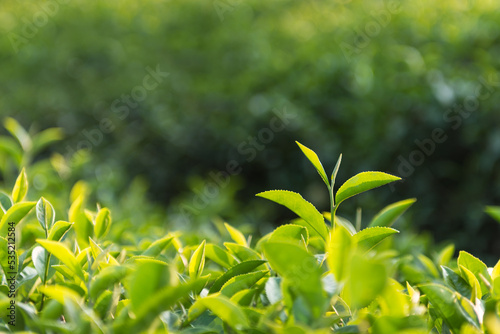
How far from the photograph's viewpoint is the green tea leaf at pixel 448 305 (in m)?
0.98

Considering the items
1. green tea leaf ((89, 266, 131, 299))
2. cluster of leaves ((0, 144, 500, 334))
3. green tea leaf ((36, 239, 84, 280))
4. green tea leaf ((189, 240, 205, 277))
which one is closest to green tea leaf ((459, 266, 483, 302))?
cluster of leaves ((0, 144, 500, 334))

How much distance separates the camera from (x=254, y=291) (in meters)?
1.04

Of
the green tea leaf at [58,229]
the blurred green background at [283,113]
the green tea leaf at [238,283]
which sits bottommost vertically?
the blurred green background at [283,113]

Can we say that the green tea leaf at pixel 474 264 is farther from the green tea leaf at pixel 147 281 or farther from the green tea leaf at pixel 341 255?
the green tea leaf at pixel 147 281

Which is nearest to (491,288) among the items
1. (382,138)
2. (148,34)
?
(382,138)

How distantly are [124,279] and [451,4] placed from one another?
4.36m

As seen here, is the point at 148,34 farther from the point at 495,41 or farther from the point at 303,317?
the point at 303,317

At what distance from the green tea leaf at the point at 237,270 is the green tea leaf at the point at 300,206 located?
134 millimetres

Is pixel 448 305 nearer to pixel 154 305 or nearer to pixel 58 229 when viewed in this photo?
pixel 154 305

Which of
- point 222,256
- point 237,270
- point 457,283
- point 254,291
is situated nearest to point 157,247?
point 222,256

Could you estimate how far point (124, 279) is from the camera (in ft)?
3.53

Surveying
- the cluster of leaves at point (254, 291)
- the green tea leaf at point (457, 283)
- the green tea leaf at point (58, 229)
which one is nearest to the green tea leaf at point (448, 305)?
the cluster of leaves at point (254, 291)

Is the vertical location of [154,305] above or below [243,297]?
above

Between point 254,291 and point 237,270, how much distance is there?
12 cm
